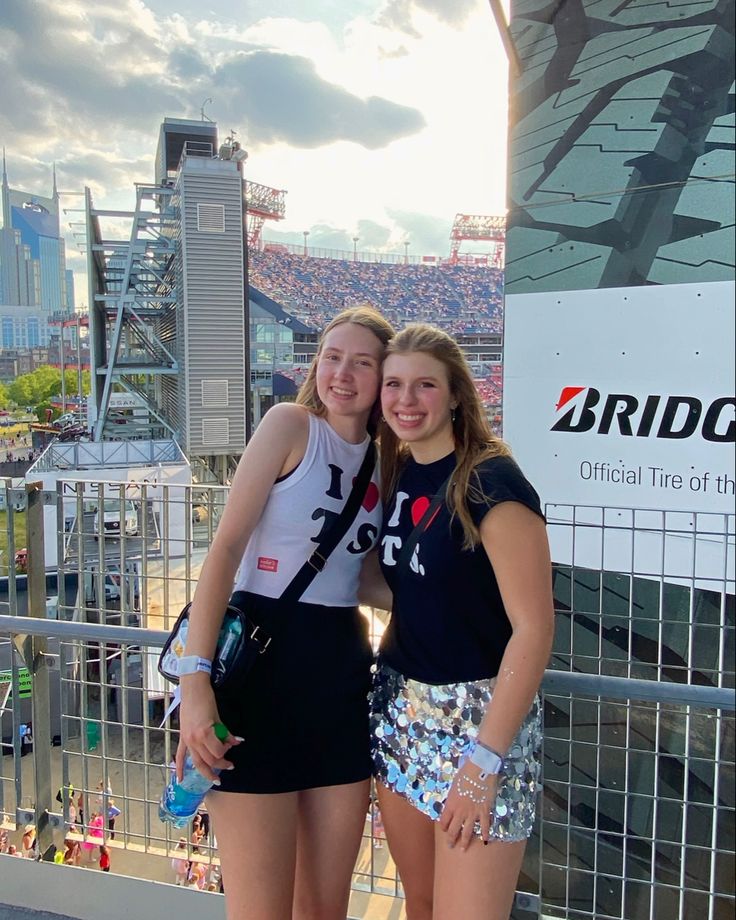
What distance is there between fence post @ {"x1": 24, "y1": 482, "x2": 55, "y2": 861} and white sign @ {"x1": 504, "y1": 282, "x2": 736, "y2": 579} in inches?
78.7

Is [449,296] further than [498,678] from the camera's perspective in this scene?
Yes

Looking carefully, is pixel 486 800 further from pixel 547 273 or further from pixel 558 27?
pixel 558 27

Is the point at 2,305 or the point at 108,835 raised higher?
the point at 2,305

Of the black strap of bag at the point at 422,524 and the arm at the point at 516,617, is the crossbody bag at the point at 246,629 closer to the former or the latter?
the black strap of bag at the point at 422,524

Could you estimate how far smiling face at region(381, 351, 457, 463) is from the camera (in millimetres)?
1084

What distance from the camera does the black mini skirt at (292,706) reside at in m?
1.10

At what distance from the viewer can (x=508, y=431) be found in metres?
3.49

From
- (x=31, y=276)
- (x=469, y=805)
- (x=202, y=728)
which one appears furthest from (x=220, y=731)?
(x=31, y=276)

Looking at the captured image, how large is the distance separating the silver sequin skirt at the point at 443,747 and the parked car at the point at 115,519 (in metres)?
0.88

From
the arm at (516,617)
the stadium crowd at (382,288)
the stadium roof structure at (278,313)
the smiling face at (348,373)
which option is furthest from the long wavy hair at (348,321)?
the stadium crowd at (382,288)

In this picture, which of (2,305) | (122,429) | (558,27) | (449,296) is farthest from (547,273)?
(2,305)

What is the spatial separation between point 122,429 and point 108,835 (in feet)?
76.0

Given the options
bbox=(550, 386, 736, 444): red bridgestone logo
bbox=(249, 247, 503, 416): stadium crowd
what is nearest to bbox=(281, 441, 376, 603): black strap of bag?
bbox=(550, 386, 736, 444): red bridgestone logo

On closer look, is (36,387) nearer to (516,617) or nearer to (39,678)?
(39,678)
